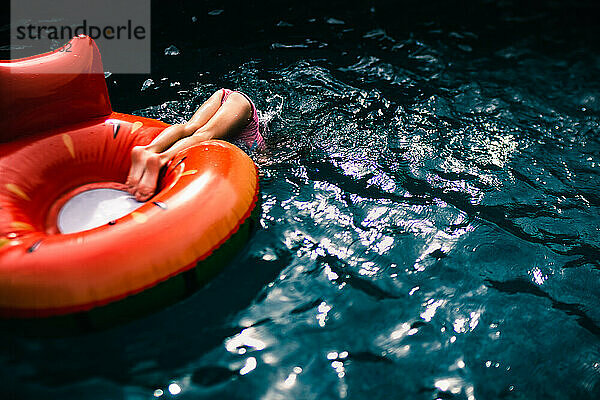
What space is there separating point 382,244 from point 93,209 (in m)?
1.53

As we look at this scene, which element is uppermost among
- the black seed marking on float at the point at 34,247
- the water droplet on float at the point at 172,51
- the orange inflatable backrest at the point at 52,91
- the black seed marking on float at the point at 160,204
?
the orange inflatable backrest at the point at 52,91

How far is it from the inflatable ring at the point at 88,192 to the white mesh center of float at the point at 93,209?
21 mm

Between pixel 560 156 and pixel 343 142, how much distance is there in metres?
1.59

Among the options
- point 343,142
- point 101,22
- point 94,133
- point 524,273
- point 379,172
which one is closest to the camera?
point 524,273

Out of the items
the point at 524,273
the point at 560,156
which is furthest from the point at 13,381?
the point at 560,156

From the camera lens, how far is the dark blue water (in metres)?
1.93

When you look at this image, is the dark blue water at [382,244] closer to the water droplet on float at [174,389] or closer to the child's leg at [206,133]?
the water droplet on float at [174,389]

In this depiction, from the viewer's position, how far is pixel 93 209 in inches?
93.4

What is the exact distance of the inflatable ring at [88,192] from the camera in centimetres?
180

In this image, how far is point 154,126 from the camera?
2.71m

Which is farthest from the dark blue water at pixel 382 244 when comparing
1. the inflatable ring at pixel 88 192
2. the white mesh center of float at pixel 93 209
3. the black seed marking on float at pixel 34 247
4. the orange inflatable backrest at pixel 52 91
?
the orange inflatable backrest at pixel 52 91

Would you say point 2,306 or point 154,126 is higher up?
point 154,126

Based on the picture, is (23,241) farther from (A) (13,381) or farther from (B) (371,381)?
(B) (371,381)

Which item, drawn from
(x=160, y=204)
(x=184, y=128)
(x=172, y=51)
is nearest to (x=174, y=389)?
(x=160, y=204)
